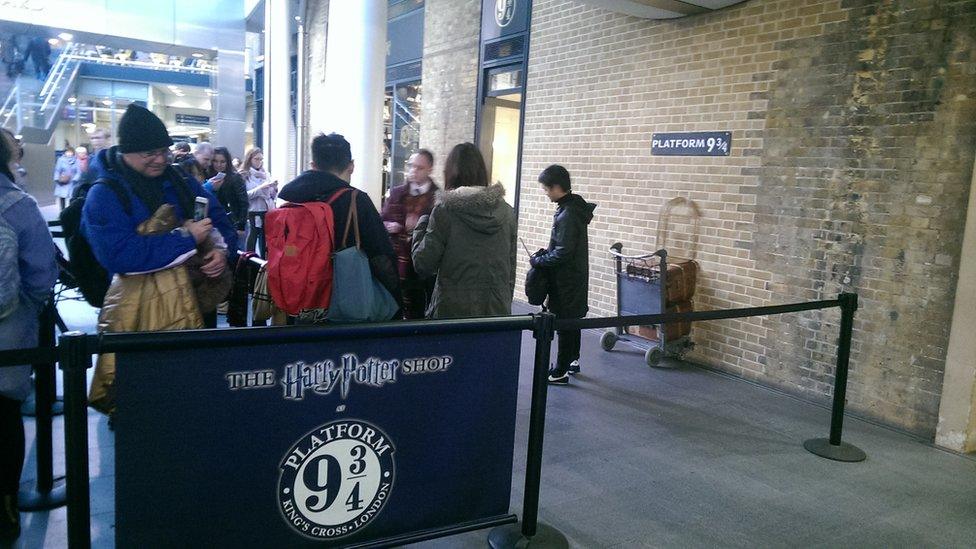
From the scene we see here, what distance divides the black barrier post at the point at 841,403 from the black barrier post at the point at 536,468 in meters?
2.46

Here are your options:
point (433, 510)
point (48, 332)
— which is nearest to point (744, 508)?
point (433, 510)

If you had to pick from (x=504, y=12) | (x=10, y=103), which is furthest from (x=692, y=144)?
(x=10, y=103)

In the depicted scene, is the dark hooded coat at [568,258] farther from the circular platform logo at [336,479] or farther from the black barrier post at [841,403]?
the circular platform logo at [336,479]

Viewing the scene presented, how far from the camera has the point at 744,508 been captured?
147 inches

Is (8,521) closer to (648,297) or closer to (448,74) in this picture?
(648,297)

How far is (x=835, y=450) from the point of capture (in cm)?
465

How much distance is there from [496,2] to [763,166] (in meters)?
5.50

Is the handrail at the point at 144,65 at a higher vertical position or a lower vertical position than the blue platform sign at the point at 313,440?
higher

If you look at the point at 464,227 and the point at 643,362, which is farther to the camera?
the point at 643,362

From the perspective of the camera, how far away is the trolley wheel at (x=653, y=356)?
6574 millimetres

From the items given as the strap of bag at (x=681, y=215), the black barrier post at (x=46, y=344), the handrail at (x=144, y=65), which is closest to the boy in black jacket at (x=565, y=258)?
the strap of bag at (x=681, y=215)

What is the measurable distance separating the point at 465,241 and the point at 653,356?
316cm

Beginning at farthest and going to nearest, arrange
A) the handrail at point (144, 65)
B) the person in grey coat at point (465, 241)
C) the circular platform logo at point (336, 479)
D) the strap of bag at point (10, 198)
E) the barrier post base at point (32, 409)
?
the handrail at point (144, 65)
the barrier post base at point (32, 409)
the person in grey coat at point (465, 241)
the strap of bag at point (10, 198)
the circular platform logo at point (336, 479)

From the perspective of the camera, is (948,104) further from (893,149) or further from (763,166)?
(763,166)
